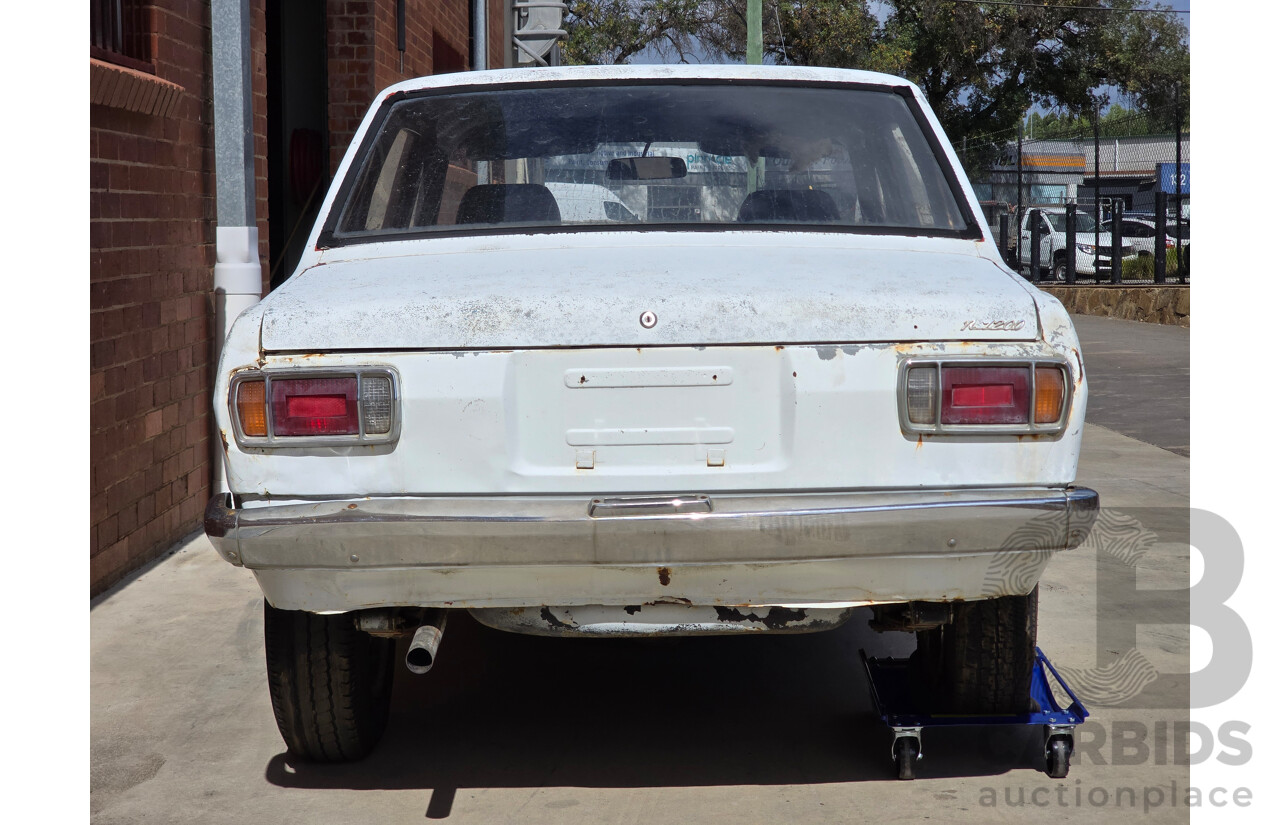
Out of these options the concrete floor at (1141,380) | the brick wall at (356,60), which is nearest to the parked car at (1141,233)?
the concrete floor at (1141,380)

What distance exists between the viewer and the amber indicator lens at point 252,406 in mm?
2779

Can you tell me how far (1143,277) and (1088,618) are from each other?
17861mm

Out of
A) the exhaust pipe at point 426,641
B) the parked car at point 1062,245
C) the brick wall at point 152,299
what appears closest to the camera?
the exhaust pipe at point 426,641

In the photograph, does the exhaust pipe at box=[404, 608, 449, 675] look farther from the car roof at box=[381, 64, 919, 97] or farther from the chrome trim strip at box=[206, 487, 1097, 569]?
the car roof at box=[381, 64, 919, 97]

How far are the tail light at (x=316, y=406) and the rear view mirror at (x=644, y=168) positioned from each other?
1.33 m

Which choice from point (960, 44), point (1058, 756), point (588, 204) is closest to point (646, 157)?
point (588, 204)

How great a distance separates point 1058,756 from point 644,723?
45.0 inches

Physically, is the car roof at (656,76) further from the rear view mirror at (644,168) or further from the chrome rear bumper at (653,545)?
the chrome rear bumper at (653,545)

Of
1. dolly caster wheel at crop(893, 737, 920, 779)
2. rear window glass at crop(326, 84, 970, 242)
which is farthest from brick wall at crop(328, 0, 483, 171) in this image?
dolly caster wheel at crop(893, 737, 920, 779)

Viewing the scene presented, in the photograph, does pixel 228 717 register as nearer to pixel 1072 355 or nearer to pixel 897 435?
pixel 897 435

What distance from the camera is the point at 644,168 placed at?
3.84 meters

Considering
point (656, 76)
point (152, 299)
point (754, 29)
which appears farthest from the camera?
point (754, 29)

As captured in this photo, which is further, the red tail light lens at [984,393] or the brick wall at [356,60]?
the brick wall at [356,60]

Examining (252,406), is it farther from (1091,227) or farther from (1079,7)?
(1079,7)
